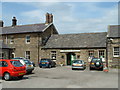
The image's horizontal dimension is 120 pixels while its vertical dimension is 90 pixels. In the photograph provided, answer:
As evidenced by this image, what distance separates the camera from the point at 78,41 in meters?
28.8

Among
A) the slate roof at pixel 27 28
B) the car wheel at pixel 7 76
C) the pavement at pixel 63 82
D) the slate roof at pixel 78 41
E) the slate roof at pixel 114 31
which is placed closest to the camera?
the pavement at pixel 63 82

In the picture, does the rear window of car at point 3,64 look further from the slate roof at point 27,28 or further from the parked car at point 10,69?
the slate roof at point 27,28

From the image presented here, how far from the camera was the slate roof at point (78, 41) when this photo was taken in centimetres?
2698

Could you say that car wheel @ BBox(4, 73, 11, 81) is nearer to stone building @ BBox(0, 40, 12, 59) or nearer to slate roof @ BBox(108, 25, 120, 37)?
slate roof @ BBox(108, 25, 120, 37)

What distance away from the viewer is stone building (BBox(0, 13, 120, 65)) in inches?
979

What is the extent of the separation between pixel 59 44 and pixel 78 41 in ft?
11.5

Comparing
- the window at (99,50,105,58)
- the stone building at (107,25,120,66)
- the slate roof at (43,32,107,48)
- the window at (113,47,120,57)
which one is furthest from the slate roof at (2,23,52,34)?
the window at (113,47,120,57)

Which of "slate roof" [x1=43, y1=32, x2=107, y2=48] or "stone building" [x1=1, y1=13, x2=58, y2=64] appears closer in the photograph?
"slate roof" [x1=43, y1=32, x2=107, y2=48]

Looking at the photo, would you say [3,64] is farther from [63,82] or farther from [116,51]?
[116,51]

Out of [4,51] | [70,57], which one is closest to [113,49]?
[70,57]

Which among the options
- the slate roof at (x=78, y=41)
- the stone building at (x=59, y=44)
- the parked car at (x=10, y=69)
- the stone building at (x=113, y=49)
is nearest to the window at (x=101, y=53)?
the stone building at (x=59, y=44)

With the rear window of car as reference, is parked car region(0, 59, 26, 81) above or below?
below

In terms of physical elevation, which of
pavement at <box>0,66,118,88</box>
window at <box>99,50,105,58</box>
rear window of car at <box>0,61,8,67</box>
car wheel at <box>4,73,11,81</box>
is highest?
window at <box>99,50,105,58</box>

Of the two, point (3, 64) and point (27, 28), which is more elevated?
point (27, 28)
